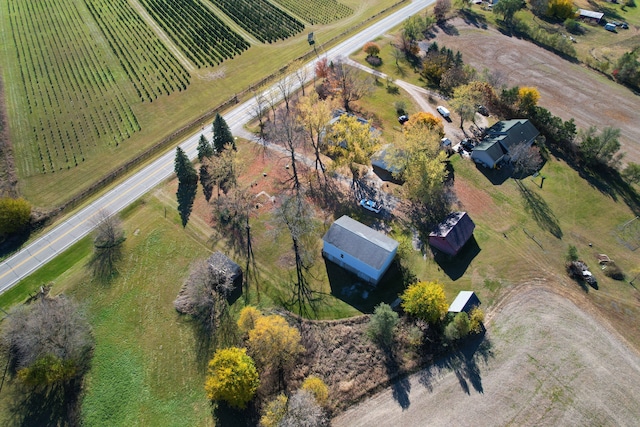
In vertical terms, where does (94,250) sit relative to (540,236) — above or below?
below

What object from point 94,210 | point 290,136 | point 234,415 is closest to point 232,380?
point 234,415

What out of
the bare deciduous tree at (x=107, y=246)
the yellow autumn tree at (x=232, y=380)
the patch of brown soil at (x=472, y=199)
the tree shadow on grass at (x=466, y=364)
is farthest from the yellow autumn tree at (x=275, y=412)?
the patch of brown soil at (x=472, y=199)

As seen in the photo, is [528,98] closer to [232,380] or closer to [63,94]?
[232,380]

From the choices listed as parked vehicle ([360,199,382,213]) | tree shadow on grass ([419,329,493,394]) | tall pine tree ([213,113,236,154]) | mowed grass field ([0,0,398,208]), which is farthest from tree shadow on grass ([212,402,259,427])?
mowed grass field ([0,0,398,208])

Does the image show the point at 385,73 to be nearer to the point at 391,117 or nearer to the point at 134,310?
the point at 391,117

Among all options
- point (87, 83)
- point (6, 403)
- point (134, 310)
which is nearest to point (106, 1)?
point (87, 83)

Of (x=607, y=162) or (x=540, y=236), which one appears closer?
(x=540, y=236)
